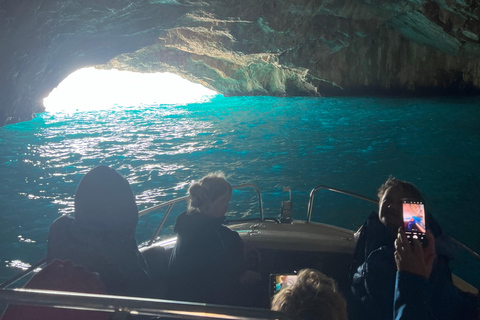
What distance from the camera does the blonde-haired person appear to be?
6.72ft

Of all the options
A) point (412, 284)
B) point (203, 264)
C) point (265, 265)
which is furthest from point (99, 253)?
point (412, 284)

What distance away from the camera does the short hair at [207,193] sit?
83.5 inches

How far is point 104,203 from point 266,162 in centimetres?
731

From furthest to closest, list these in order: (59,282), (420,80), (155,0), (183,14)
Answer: (420,80) < (183,14) < (155,0) < (59,282)

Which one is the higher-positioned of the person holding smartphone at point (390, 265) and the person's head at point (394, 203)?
the person's head at point (394, 203)

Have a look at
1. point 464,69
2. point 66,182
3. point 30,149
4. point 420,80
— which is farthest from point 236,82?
point 66,182

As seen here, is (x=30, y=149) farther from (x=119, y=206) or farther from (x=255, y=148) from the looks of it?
(x=119, y=206)

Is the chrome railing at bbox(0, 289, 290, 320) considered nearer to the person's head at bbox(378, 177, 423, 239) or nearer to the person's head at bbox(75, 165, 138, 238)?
the person's head at bbox(75, 165, 138, 238)

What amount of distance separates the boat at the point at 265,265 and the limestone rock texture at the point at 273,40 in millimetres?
11665

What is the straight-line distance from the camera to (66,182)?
7910 millimetres

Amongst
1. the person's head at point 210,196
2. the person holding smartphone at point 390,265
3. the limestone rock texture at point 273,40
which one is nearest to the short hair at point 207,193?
the person's head at point 210,196

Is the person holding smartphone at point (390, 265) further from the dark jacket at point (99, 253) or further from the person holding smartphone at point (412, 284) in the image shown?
the dark jacket at point (99, 253)

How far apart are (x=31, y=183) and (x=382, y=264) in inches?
Result: 316

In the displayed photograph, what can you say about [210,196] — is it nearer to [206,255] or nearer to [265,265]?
[206,255]
